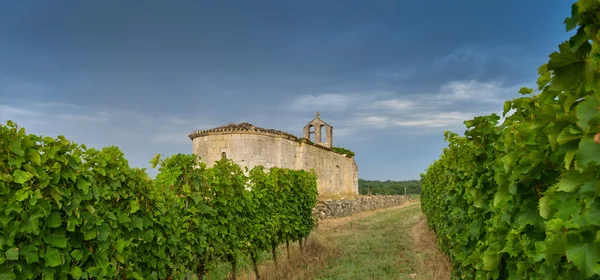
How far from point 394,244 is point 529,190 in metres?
13.2

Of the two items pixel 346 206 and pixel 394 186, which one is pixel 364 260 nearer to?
pixel 346 206

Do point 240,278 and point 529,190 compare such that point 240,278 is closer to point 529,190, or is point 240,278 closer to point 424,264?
point 424,264

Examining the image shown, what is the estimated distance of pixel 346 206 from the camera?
108ft

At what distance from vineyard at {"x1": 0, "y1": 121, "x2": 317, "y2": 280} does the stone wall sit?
63.2 feet

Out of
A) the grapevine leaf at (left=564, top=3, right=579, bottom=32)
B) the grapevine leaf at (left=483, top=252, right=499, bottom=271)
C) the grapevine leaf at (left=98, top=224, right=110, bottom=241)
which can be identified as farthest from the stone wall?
the grapevine leaf at (left=564, top=3, right=579, bottom=32)

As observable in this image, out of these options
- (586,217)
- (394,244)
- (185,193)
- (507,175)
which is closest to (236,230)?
(185,193)

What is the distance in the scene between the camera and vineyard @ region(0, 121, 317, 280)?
152 inches

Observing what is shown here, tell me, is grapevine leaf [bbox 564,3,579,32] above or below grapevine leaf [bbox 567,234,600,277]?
above

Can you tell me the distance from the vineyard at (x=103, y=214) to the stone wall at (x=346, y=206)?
19279mm

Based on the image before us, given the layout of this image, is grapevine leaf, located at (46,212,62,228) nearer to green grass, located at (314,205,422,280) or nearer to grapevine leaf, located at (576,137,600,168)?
grapevine leaf, located at (576,137,600,168)

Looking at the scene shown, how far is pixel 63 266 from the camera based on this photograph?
4.14 meters

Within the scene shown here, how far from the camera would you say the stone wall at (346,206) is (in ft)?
91.8

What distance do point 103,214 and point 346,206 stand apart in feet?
96.0

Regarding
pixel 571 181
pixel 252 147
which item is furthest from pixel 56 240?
pixel 252 147
